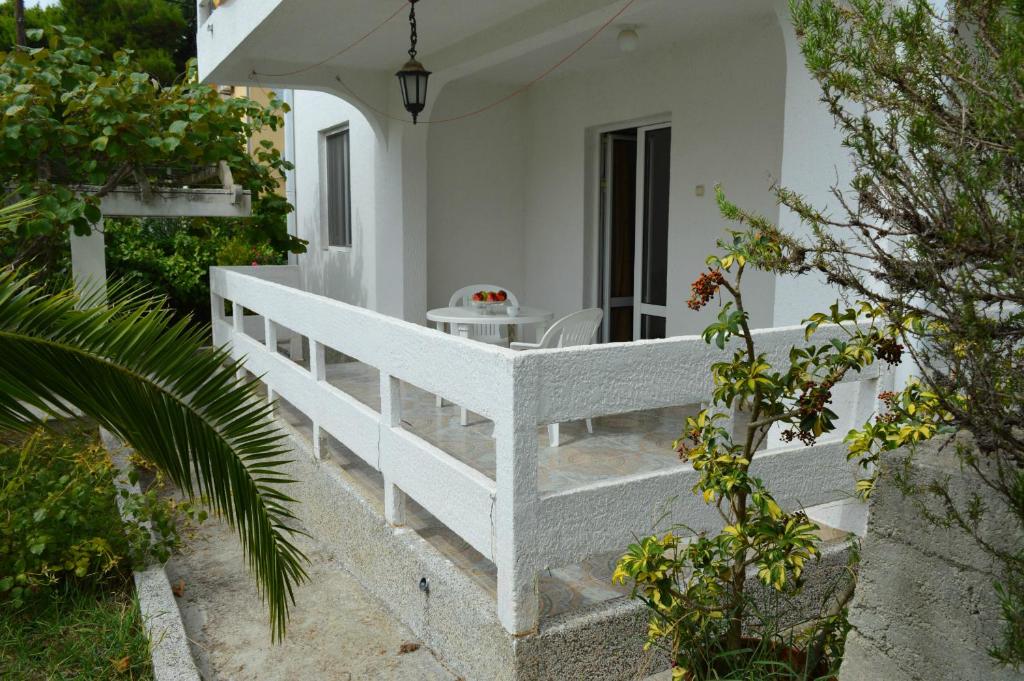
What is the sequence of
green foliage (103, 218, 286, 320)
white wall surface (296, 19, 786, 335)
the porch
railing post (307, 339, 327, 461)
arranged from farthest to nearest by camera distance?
green foliage (103, 218, 286, 320)
white wall surface (296, 19, 786, 335)
the porch
railing post (307, 339, 327, 461)

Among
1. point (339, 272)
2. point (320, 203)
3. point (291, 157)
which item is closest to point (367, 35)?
point (339, 272)

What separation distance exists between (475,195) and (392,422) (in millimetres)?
5812

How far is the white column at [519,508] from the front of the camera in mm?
3084

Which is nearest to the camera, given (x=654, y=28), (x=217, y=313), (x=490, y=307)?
(x=490, y=307)

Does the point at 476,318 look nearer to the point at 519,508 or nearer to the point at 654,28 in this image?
the point at 654,28

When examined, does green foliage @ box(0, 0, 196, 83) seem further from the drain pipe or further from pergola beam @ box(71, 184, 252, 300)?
pergola beam @ box(71, 184, 252, 300)

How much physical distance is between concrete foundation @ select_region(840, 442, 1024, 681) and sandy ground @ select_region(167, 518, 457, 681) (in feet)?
6.49

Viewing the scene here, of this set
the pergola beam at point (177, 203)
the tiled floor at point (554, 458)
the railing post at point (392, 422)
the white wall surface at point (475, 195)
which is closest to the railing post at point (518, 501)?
the tiled floor at point (554, 458)

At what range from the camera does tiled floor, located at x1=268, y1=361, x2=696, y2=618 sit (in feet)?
12.6

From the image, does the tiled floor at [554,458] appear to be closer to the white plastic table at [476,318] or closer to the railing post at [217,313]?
the white plastic table at [476,318]

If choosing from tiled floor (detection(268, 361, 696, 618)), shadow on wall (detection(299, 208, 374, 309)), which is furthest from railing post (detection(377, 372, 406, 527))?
shadow on wall (detection(299, 208, 374, 309))

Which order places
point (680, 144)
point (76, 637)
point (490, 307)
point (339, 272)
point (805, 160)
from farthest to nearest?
1. point (339, 272)
2. point (680, 144)
3. point (490, 307)
4. point (805, 160)
5. point (76, 637)

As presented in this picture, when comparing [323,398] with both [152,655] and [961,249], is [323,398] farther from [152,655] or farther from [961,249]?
[961,249]

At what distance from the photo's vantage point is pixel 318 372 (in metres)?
5.29
